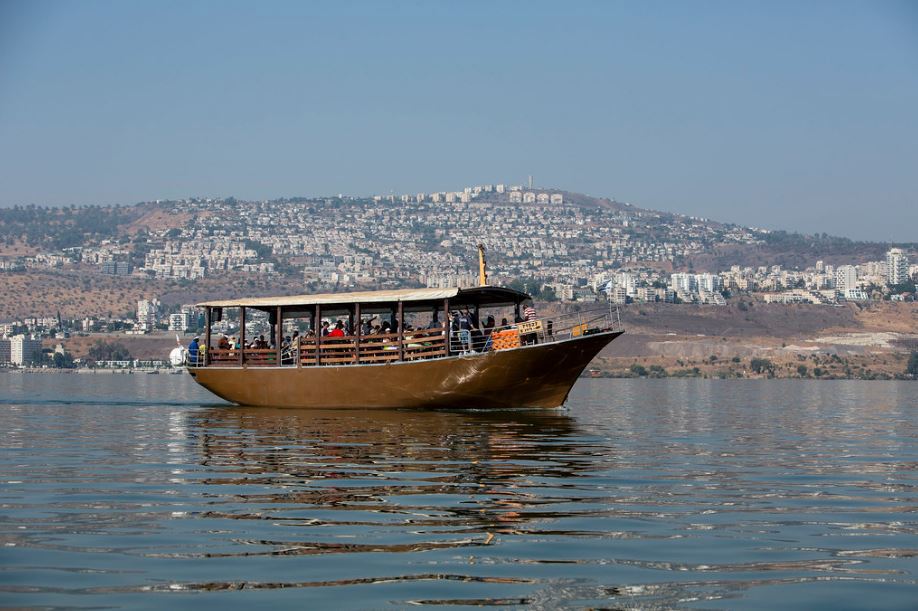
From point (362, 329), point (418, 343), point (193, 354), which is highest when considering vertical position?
point (362, 329)

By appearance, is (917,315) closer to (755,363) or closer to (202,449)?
(755,363)

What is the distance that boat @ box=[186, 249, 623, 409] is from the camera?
29.8m

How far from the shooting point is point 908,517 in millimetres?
13008

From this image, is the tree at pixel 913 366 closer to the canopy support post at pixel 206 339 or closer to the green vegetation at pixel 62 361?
the green vegetation at pixel 62 361

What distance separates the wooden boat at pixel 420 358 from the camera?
29.8 meters

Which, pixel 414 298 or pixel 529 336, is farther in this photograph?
pixel 529 336

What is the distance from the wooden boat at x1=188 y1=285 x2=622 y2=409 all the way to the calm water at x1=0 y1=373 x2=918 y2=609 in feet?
22.4

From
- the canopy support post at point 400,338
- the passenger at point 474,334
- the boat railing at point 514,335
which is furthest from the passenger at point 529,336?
the canopy support post at point 400,338

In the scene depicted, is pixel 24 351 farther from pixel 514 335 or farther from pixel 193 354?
pixel 514 335

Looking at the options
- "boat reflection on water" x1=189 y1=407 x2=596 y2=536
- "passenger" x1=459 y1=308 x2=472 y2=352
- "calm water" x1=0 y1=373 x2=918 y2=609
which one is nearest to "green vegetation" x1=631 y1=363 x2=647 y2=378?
"passenger" x1=459 y1=308 x2=472 y2=352

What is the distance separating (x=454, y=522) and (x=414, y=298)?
59.6ft

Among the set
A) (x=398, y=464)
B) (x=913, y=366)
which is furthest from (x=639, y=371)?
(x=398, y=464)

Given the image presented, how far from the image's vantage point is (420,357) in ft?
101

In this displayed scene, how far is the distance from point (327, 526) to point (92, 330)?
188 m
